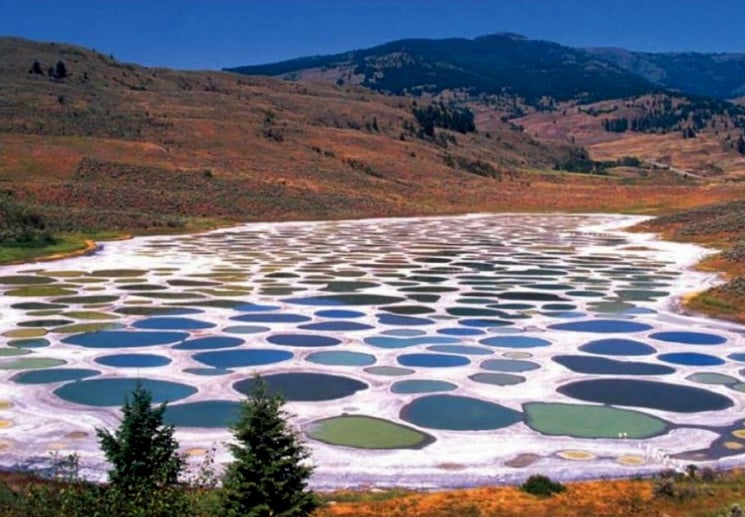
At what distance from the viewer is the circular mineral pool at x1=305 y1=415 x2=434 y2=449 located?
19.9 meters

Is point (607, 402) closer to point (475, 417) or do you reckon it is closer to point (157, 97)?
point (475, 417)

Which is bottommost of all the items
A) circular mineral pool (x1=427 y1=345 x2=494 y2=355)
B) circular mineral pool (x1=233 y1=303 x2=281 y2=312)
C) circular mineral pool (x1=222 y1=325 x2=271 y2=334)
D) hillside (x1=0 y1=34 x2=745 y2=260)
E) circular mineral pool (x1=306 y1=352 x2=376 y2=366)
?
circular mineral pool (x1=427 y1=345 x2=494 y2=355)

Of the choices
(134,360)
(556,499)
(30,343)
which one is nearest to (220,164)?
(30,343)

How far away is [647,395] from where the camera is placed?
24.4 metres

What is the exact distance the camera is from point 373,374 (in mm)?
26422

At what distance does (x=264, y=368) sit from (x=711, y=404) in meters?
13.2

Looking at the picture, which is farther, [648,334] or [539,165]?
[539,165]

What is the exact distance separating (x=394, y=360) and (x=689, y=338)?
38.7ft

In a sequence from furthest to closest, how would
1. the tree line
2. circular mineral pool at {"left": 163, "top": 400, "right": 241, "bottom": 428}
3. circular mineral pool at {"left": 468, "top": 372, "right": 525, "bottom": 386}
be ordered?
circular mineral pool at {"left": 468, "top": 372, "right": 525, "bottom": 386} → circular mineral pool at {"left": 163, "top": 400, "right": 241, "bottom": 428} → the tree line

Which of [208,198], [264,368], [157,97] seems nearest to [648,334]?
[264,368]

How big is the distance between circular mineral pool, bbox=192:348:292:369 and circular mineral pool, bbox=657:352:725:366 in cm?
1282

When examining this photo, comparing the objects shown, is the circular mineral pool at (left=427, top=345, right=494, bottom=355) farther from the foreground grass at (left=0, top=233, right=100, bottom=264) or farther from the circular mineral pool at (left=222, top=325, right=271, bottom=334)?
the foreground grass at (left=0, top=233, right=100, bottom=264)

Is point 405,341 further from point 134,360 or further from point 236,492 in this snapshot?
point 236,492

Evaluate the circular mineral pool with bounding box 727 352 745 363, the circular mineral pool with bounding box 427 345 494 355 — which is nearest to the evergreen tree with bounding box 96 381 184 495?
the circular mineral pool with bounding box 427 345 494 355
